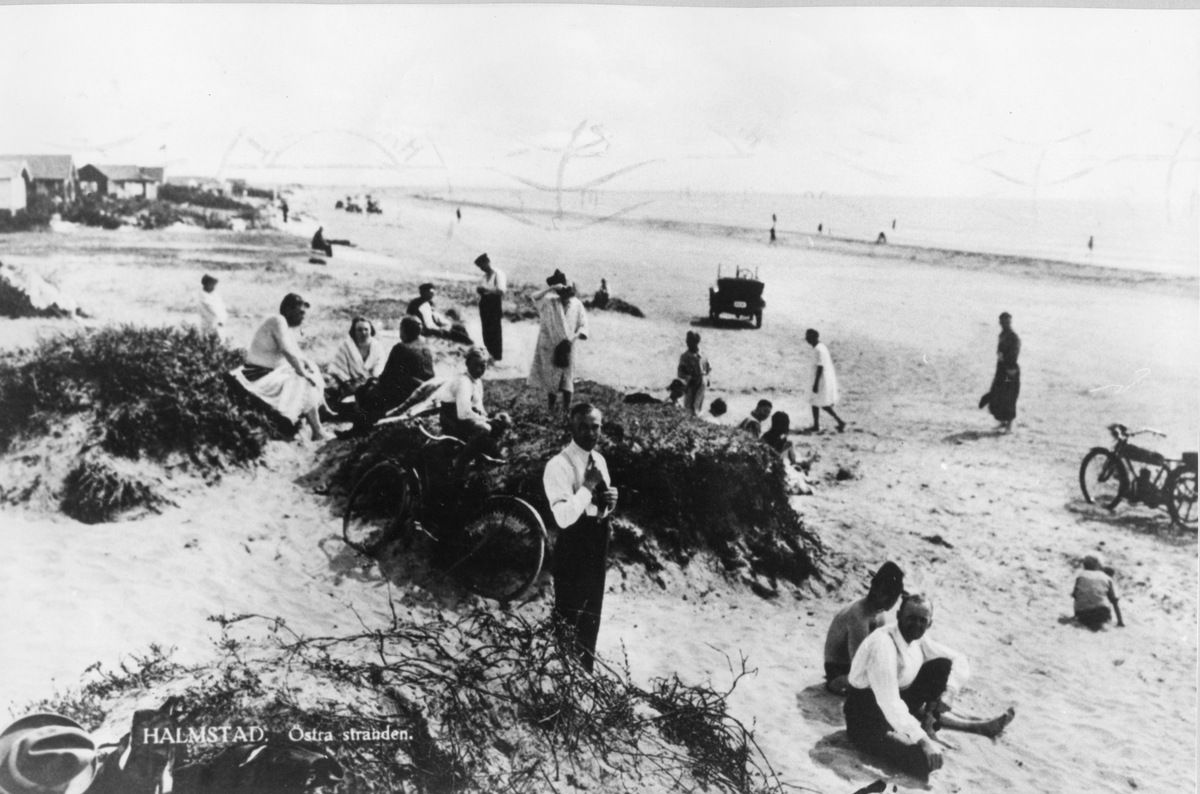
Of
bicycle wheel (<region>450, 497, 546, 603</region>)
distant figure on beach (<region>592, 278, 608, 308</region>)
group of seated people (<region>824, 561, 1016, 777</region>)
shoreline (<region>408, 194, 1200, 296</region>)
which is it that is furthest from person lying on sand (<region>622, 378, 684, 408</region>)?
group of seated people (<region>824, 561, 1016, 777</region>)

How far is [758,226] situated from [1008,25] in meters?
2.13

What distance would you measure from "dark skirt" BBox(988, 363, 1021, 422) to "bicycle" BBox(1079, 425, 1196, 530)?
2.01 ft

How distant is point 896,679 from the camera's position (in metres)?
4.69

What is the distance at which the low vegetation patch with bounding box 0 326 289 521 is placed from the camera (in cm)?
569

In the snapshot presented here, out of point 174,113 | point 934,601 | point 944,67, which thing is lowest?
point 934,601

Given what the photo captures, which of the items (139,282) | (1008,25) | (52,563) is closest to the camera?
Result: (52,563)

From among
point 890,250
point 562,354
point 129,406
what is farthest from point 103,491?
point 890,250

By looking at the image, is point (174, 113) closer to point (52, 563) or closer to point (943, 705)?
point (52, 563)

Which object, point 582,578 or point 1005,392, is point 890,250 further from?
point 582,578

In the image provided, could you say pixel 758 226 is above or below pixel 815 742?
above

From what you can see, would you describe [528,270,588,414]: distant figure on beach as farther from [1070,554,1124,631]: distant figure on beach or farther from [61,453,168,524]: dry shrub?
[1070,554,1124,631]: distant figure on beach

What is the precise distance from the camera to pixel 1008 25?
19.2 feet

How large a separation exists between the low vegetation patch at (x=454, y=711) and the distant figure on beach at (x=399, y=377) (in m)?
1.72

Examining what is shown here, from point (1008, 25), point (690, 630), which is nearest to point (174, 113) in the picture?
point (690, 630)
